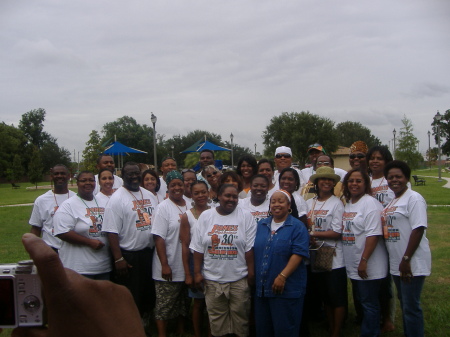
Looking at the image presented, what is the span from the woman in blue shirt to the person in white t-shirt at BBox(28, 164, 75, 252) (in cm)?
282

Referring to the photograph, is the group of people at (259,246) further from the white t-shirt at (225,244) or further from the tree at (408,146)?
the tree at (408,146)

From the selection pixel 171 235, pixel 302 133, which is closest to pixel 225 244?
pixel 171 235

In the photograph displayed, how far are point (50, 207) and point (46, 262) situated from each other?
5061 mm

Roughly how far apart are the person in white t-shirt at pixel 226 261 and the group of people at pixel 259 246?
0.01 meters

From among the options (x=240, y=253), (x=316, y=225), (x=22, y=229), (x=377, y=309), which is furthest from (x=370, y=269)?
(x=22, y=229)

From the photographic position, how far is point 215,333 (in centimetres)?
469

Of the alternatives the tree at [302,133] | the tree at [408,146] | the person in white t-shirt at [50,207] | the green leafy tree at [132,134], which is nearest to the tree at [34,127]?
the green leafy tree at [132,134]

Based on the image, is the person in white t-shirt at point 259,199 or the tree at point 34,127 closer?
the person in white t-shirt at point 259,199

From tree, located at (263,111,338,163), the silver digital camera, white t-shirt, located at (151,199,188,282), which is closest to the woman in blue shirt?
white t-shirt, located at (151,199,188,282)

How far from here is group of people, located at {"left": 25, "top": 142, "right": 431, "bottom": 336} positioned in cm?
435

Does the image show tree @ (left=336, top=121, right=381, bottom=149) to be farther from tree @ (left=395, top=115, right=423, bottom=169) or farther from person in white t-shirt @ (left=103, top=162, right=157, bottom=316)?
person in white t-shirt @ (left=103, top=162, right=157, bottom=316)

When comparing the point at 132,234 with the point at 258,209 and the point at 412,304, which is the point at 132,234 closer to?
the point at 258,209

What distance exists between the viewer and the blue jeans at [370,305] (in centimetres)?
462

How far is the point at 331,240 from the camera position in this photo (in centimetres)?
488
